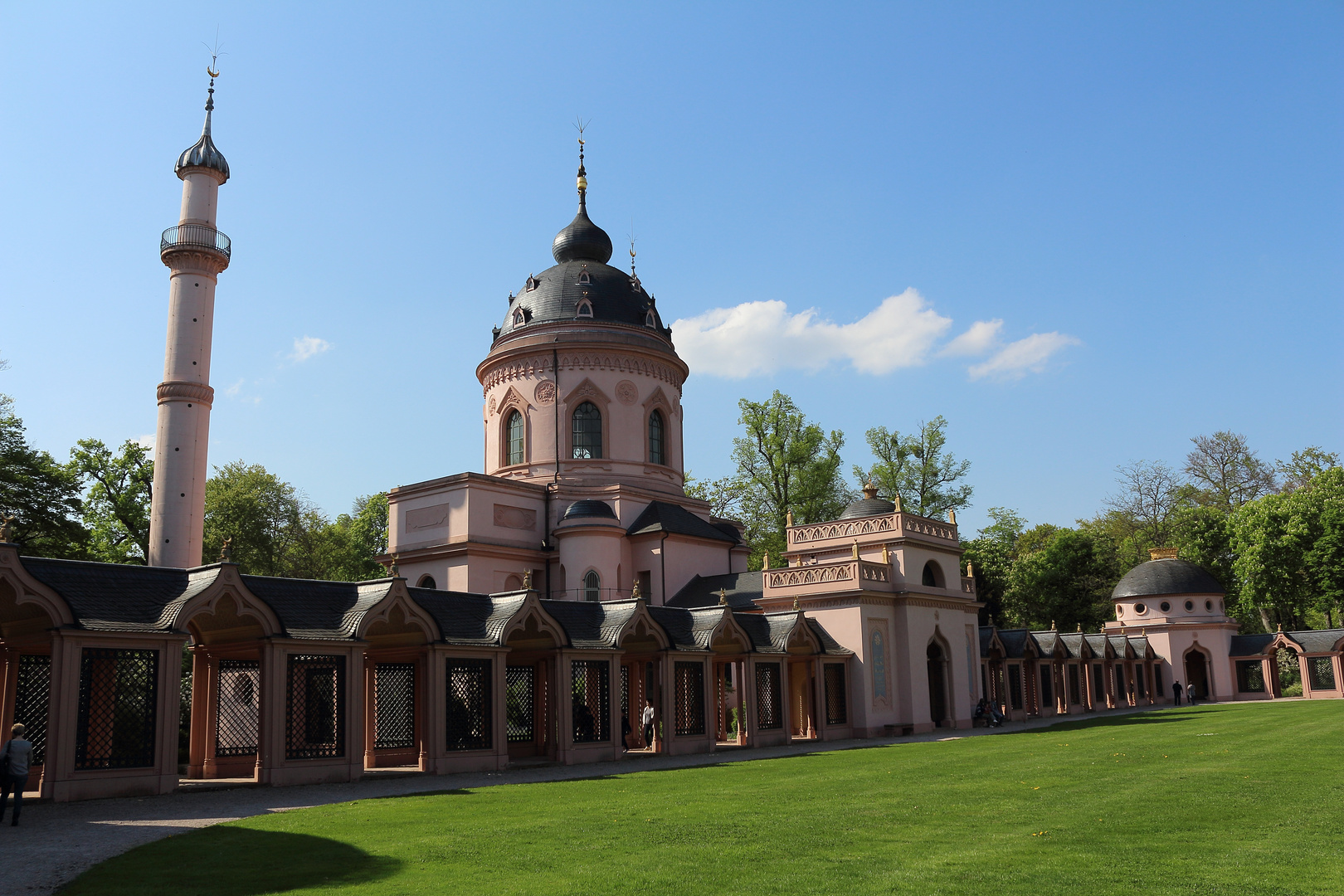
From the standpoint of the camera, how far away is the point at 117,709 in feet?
61.0

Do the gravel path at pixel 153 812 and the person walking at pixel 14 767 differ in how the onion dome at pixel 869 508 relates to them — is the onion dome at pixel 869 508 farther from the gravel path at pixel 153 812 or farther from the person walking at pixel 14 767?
the person walking at pixel 14 767

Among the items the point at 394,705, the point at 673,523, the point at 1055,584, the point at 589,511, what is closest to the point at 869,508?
the point at 673,523

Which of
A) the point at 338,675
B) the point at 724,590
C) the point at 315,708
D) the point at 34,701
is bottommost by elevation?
the point at 315,708

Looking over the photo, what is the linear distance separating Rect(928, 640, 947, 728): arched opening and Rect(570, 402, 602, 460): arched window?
15390 mm

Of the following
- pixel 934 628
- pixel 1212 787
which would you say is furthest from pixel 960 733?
pixel 1212 787

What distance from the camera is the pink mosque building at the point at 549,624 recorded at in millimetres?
19344

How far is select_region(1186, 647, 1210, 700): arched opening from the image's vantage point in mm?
59625

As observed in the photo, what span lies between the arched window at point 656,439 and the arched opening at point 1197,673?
→ 1337 inches

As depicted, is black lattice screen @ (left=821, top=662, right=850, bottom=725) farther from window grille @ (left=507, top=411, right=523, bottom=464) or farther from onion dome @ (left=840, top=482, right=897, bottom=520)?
window grille @ (left=507, top=411, right=523, bottom=464)

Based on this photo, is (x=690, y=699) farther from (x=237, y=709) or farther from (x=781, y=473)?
(x=781, y=473)

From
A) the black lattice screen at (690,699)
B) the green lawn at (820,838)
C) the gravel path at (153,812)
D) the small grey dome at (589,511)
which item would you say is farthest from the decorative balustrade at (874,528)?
the green lawn at (820,838)

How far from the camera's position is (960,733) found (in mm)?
34562

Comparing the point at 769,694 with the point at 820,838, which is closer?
the point at 820,838

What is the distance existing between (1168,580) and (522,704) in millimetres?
43142
